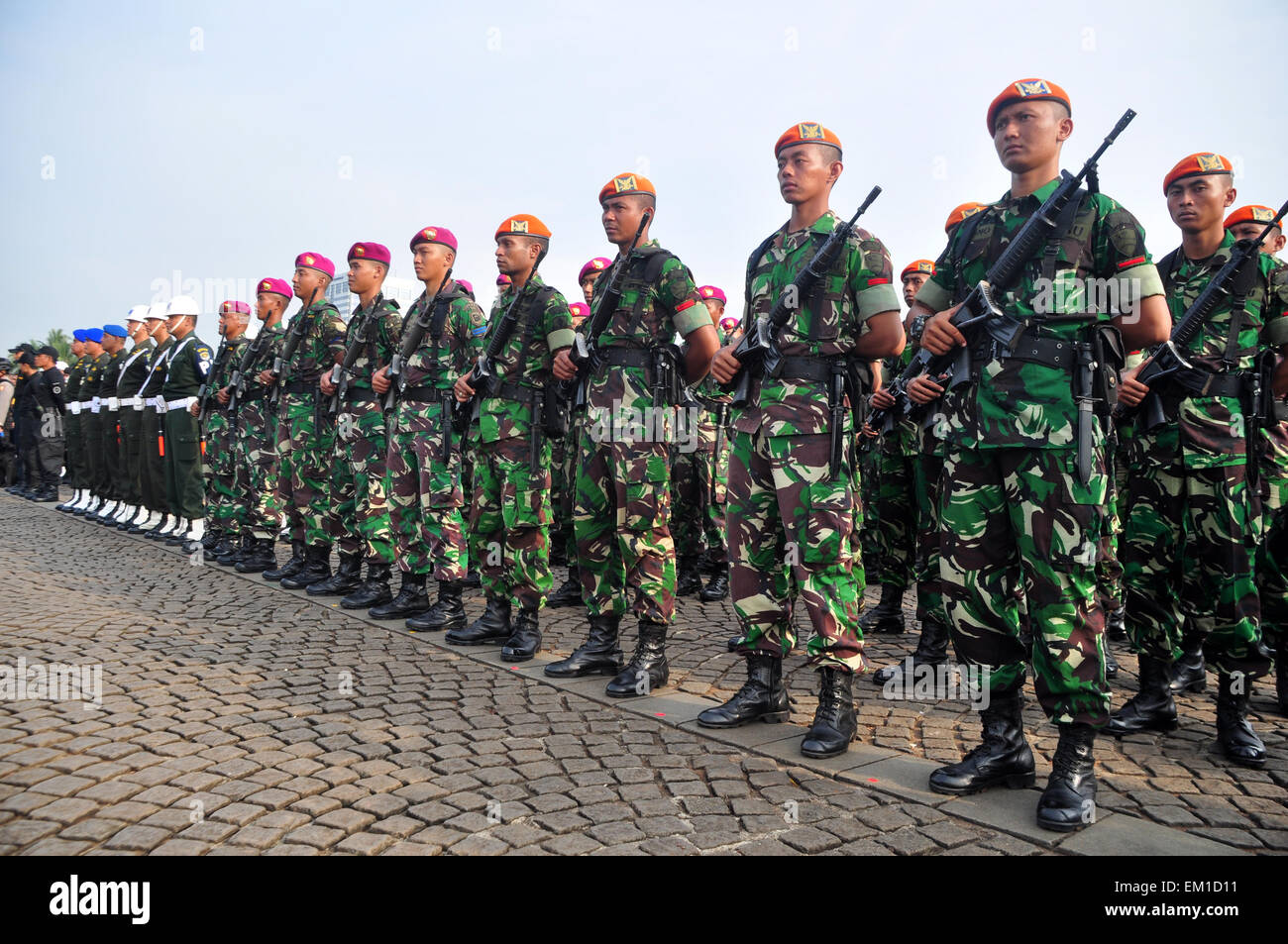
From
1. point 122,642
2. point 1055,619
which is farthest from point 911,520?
point 122,642

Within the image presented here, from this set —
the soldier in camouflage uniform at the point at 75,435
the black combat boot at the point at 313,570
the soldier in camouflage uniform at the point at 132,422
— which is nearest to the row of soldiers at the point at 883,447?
the black combat boot at the point at 313,570

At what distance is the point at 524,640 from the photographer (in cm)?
538

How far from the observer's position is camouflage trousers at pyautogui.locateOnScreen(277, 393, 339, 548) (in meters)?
7.61

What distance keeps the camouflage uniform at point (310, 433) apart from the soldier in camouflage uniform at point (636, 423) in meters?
3.49

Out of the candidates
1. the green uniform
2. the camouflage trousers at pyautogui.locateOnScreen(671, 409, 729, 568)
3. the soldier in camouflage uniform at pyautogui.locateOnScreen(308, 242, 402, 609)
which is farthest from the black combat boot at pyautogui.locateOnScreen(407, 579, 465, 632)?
the green uniform

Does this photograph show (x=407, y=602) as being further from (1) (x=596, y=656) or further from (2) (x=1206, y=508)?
(2) (x=1206, y=508)

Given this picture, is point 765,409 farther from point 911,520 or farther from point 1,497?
point 1,497

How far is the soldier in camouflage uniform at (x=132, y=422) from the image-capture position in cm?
1201

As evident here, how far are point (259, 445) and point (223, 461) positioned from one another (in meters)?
0.94

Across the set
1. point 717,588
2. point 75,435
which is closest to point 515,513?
point 717,588

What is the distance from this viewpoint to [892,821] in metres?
2.98

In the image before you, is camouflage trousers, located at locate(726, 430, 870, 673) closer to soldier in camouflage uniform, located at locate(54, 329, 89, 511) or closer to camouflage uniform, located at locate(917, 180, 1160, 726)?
camouflage uniform, located at locate(917, 180, 1160, 726)

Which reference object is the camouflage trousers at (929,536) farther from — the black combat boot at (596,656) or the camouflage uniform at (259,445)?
the camouflage uniform at (259,445)
